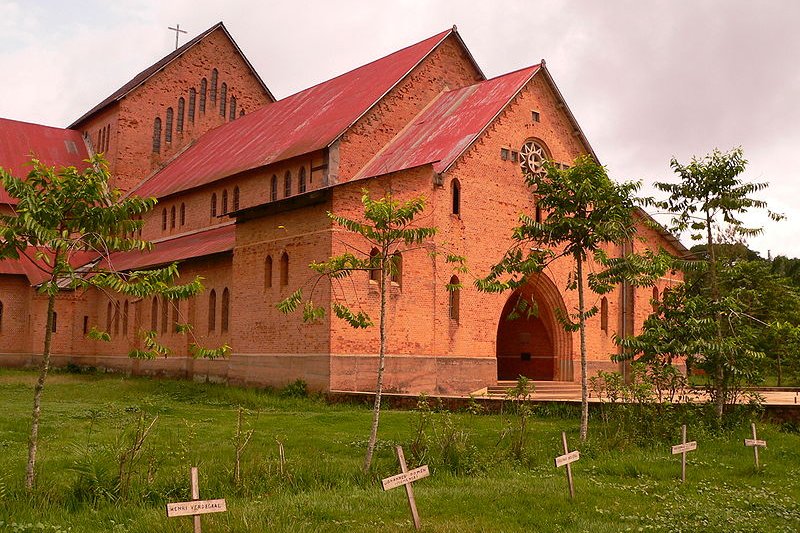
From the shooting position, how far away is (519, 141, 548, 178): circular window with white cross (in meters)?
31.9

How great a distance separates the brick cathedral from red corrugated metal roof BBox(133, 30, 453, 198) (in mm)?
138

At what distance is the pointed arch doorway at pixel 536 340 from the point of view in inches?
1288

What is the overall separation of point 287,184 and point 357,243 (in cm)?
805

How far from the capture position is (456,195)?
97.7 ft

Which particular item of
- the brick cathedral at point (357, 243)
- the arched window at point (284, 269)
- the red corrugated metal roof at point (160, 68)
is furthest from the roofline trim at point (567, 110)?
the red corrugated metal roof at point (160, 68)

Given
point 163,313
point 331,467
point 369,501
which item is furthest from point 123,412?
point 163,313

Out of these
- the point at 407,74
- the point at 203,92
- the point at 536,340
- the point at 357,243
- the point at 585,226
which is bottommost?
the point at 536,340

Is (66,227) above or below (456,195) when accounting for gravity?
below

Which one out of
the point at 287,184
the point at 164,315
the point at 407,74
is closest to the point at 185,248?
the point at 164,315

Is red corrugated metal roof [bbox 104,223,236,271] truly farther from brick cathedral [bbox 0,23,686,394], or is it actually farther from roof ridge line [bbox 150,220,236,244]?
brick cathedral [bbox 0,23,686,394]

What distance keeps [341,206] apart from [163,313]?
14.8 metres

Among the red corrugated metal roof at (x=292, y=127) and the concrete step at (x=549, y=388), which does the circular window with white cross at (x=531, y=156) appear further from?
the concrete step at (x=549, y=388)

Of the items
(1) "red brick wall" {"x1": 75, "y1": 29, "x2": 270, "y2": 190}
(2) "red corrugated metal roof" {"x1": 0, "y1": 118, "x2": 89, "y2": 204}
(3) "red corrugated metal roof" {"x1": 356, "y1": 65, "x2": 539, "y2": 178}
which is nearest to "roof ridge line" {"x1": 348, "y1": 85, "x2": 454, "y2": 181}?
A: (3) "red corrugated metal roof" {"x1": 356, "y1": 65, "x2": 539, "y2": 178}

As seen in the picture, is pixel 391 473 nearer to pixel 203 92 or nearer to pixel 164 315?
pixel 164 315
